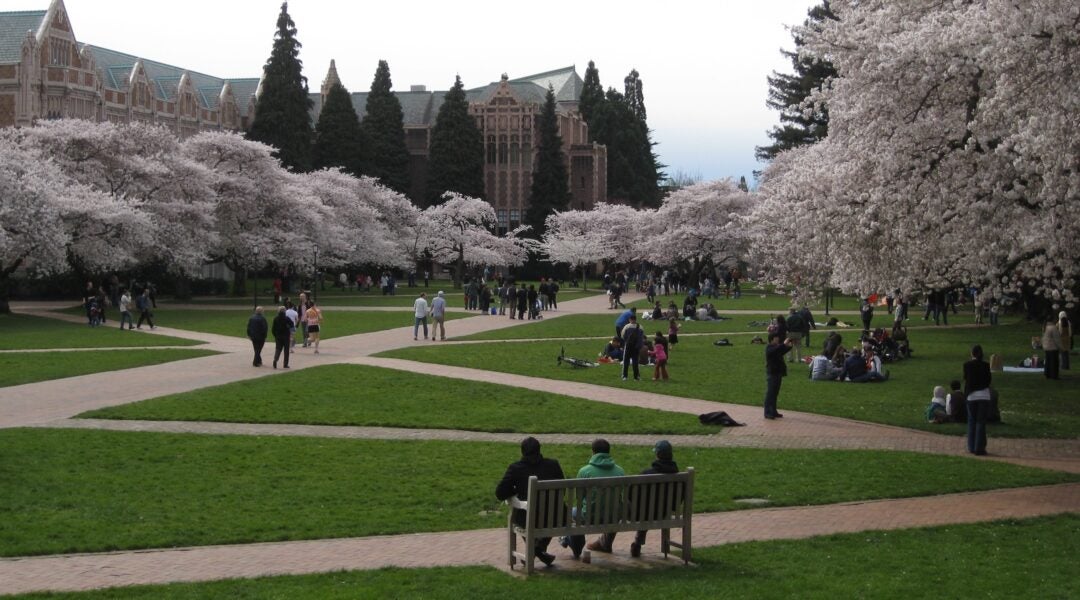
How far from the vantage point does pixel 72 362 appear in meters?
28.7

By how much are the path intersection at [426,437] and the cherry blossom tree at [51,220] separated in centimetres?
1470

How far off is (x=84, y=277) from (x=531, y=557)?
4625 centimetres

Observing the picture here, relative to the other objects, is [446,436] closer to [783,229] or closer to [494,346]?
[783,229]

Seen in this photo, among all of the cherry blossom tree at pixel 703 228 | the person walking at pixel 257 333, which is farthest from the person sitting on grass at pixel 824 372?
the cherry blossom tree at pixel 703 228

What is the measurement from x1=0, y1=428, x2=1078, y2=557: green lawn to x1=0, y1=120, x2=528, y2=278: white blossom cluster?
30046 millimetres

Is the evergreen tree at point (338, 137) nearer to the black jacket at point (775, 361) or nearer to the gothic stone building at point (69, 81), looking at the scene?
the gothic stone building at point (69, 81)

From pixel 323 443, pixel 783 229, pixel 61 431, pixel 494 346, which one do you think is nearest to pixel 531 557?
pixel 323 443

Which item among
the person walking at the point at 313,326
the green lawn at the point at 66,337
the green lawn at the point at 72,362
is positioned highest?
the person walking at the point at 313,326

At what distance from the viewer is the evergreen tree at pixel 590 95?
400 feet

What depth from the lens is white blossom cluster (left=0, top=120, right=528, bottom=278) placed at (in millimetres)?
46656

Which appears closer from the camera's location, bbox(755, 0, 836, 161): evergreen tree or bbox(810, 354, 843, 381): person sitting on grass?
bbox(810, 354, 843, 381): person sitting on grass

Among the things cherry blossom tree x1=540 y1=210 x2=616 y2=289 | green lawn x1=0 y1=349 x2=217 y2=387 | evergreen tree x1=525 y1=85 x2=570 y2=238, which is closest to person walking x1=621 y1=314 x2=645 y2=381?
green lawn x1=0 y1=349 x2=217 y2=387

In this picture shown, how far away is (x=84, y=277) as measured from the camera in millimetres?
52062

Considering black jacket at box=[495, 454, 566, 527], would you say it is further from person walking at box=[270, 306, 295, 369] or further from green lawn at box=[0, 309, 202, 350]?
green lawn at box=[0, 309, 202, 350]
